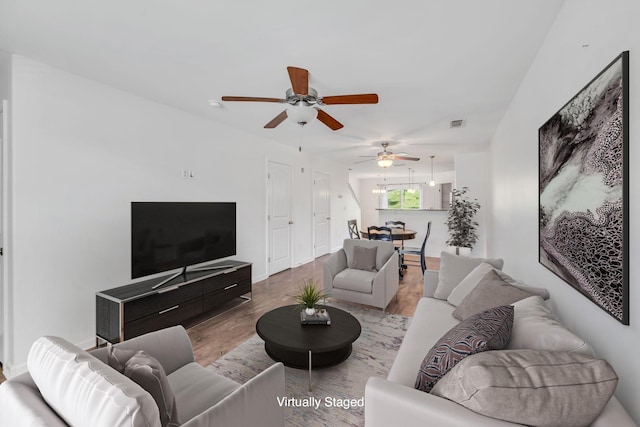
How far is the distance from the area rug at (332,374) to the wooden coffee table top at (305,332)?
0.32 metres

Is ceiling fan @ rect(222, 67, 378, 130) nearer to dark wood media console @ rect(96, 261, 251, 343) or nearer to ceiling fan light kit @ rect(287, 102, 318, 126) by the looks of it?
ceiling fan light kit @ rect(287, 102, 318, 126)

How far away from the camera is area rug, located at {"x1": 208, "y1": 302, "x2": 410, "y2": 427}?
5.85 feet

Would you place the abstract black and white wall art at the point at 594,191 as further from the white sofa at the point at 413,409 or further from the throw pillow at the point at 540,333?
the white sofa at the point at 413,409

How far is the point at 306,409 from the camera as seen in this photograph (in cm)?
183

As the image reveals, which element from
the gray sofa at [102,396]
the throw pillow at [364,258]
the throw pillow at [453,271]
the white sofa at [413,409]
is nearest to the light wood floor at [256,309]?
the throw pillow at [364,258]

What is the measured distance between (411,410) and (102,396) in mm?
1024

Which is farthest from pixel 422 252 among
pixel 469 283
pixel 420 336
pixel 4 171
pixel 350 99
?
pixel 4 171

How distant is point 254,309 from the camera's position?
11.6ft

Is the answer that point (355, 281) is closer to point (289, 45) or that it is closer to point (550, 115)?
point (550, 115)

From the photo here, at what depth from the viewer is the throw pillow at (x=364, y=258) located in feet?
12.2

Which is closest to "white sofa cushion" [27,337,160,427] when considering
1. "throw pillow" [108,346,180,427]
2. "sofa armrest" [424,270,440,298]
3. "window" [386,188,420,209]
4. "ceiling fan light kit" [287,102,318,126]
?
"throw pillow" [108,346,180,427]

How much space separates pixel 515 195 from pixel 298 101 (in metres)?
2.43

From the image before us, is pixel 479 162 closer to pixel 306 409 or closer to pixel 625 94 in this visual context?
pixel 625 94

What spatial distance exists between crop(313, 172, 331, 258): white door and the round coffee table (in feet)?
13.6
